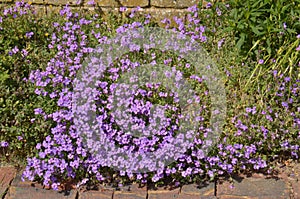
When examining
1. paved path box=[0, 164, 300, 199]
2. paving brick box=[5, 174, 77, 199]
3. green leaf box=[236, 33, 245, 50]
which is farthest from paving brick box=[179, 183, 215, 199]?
green leaf box=[236, 33, 245, 50]

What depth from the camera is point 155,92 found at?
4145mm

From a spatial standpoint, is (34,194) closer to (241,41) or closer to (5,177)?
(5,177)

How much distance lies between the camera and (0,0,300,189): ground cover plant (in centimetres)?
394

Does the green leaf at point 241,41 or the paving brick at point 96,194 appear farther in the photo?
the green leaf at point 241,41

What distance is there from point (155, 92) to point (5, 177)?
1412 mm

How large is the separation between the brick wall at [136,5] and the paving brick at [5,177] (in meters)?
1.89

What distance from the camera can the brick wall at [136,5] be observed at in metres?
5.27

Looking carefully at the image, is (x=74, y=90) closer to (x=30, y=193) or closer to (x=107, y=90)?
(x=107, y=90)

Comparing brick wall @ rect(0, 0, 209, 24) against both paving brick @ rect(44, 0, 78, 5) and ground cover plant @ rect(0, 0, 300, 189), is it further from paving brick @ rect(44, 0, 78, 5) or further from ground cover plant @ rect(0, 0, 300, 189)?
ground cover plant @ rect(0, 0, 300, 189)

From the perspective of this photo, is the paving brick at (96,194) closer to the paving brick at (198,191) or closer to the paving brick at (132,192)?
the paving brick at (132,192)

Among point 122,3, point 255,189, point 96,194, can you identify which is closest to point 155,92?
point 96,194

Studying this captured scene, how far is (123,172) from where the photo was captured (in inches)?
150

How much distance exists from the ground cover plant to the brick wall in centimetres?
20

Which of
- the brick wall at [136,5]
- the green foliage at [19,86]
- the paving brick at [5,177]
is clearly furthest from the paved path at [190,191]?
the brick wall at [136,5]
